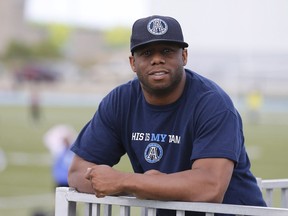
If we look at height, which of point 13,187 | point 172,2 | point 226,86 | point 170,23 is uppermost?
point 172,2

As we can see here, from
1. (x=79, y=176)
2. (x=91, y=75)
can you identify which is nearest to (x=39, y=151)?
(x=79, y=176)

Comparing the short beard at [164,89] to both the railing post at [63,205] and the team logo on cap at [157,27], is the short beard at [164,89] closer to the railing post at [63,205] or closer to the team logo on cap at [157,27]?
the team logo on cap at [157,27]

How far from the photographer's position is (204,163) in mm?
4074

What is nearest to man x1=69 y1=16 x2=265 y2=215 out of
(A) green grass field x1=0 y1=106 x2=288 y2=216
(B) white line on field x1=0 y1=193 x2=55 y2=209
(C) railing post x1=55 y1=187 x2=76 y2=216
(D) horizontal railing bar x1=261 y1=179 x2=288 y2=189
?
(C) railing post x1=55 y1=187 x2=76 y2=216

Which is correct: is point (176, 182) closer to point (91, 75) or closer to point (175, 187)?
point (175, 187)

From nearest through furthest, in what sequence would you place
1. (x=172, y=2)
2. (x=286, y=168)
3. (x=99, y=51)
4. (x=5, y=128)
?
1. (x=286, y=168)
2. (x=5, y=128)
3. (x=172, y=2)
4. (x=99, y=51)

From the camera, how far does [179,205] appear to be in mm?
3826

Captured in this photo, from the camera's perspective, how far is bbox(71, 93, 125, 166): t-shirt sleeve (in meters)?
4.55

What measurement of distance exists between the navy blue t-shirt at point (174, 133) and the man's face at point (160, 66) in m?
0.14

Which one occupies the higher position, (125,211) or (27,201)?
(125,211)

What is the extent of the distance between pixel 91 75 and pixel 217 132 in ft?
258

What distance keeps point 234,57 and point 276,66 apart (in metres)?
4.22

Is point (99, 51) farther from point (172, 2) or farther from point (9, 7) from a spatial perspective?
point (172, 2)

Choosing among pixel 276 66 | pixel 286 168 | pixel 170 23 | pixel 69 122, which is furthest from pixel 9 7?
pixel 170 23
